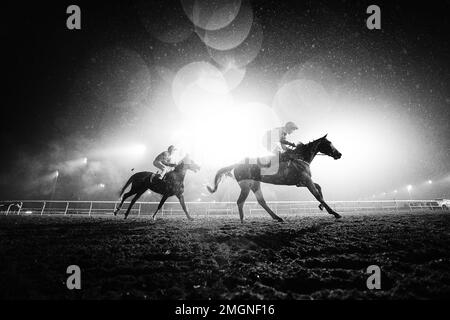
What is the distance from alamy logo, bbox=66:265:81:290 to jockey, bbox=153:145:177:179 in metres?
7.62

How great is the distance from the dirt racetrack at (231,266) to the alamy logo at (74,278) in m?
0.06

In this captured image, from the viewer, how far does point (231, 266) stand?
2.99 metres

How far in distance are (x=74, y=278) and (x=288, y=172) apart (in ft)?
22.4

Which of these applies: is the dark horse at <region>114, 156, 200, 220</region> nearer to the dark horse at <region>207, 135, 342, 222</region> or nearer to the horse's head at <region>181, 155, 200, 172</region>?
the horse's head at <region>181, 155, 200, 172</region>

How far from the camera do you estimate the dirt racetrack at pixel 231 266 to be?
7.38 feet

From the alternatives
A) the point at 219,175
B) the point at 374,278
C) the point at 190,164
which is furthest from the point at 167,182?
the point at 374,278

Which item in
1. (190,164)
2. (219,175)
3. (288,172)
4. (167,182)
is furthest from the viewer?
(190,164)

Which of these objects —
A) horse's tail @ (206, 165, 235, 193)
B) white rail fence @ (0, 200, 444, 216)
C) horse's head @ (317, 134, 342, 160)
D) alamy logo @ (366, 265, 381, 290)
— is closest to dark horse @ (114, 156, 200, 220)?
horse's tail @ (206, 165, 235, 193)

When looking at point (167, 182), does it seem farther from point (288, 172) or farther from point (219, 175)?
point (288, 172)

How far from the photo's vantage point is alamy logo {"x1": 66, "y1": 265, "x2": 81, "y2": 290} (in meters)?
2.41

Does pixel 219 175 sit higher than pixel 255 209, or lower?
higher

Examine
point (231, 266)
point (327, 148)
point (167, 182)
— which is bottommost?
point (231, 266)

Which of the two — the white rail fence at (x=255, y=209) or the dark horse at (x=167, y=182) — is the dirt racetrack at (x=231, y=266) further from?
the white rail fence at (x=255, y=209)

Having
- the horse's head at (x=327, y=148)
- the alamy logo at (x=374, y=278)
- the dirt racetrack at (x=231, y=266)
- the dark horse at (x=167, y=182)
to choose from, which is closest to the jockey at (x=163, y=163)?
the dark horse at (x=167, y=182)
